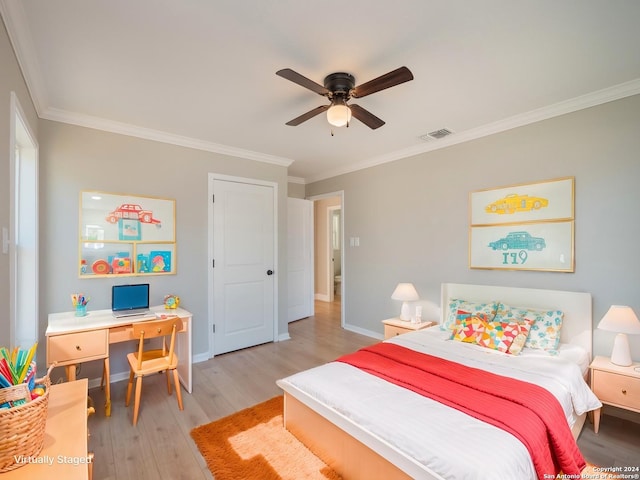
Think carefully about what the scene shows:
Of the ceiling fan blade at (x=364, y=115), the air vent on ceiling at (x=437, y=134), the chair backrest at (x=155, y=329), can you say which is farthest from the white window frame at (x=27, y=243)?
the air vent on ceiling at (x=437, y=134)

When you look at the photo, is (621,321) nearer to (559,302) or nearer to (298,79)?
(559,302)

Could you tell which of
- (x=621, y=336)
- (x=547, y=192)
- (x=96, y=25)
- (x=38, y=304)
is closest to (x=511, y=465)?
(x=621, y=336)

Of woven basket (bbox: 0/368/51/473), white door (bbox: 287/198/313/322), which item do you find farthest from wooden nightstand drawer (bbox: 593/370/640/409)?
white door (bbox: 287/198/313/322)

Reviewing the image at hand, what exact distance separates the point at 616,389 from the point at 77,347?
3820mm

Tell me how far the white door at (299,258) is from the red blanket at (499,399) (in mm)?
3112

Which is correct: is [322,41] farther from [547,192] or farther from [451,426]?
[547,192]

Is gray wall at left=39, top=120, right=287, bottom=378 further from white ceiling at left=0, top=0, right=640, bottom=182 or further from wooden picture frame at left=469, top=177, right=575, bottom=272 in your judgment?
wooden picture frame at left=469, top=177, right=575, bottom=272

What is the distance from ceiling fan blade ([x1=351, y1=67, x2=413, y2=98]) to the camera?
1745 mm

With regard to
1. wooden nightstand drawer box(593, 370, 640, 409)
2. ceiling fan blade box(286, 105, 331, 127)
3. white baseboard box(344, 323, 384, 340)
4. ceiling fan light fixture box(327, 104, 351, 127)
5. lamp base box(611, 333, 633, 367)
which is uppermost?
ceiling fan blade box(286, 105, 331, 127)

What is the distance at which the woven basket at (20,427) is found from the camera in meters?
0.85

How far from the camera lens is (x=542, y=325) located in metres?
2.54

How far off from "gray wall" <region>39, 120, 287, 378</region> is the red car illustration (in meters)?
0.16

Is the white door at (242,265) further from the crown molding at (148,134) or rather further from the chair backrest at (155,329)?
the chair backrest at (155,329)

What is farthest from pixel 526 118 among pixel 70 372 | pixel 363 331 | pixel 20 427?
pixel 70 372
